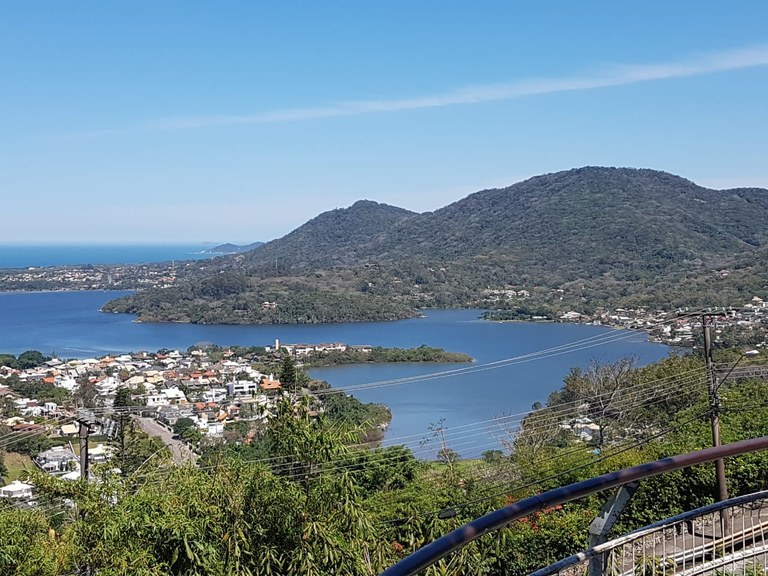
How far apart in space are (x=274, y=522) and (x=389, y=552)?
0.75m

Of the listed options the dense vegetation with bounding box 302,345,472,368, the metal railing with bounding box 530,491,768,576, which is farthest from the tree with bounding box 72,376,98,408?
the metal railing with bounding box 530,491,768,576

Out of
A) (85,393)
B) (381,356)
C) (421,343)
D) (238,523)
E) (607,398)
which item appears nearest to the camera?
(238,523)

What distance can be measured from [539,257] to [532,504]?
70.3m

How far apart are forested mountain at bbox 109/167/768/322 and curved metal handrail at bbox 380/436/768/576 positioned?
36.7 metres

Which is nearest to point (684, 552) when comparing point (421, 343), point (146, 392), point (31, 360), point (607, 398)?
point (607, 398)

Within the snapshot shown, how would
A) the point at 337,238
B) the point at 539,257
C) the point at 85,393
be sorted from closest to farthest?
1. the point at 85,393
2. the point at 539,257
3. the point at 337,238

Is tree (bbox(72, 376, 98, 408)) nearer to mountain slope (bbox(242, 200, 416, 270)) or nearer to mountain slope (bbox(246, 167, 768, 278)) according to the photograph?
mountain slope (bbox(246, 167, 768, 278))

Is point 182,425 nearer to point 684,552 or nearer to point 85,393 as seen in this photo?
point 85,393

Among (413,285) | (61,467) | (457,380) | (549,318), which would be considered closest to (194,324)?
(413,285)

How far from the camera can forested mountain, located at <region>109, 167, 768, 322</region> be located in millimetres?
53594

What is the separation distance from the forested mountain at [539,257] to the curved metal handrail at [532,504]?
120 feet

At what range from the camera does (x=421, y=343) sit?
4006cm

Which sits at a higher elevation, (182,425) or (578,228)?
(578,228)

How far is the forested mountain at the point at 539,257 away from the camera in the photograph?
53.6 m
